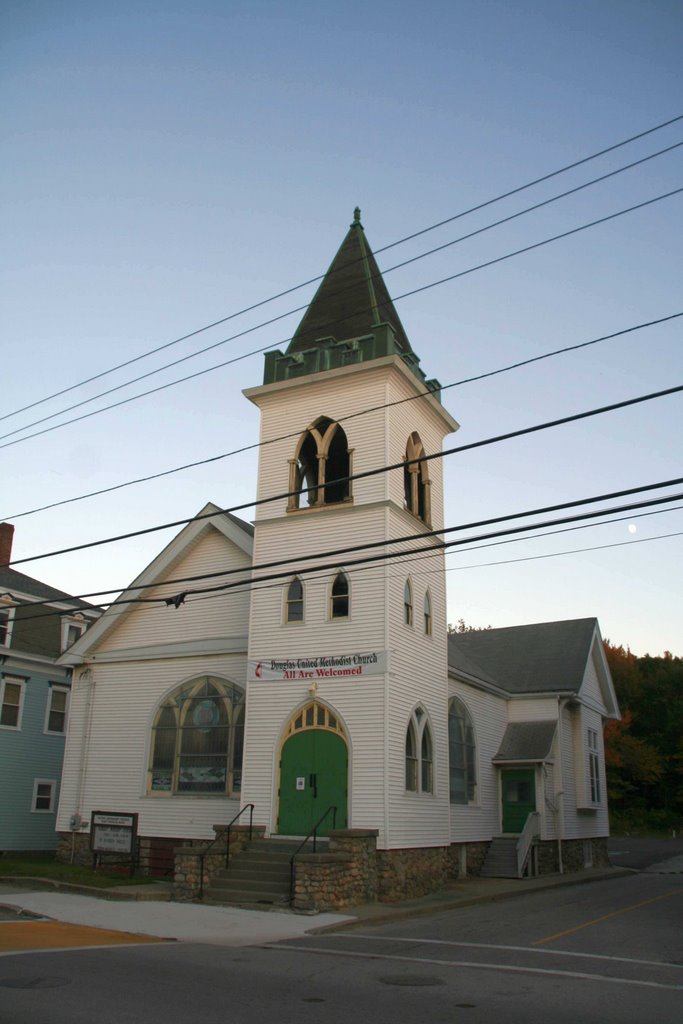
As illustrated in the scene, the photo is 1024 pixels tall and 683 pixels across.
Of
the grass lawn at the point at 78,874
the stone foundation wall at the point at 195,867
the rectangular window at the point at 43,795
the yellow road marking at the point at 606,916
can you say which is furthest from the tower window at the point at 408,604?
the rectangular window at the point at 43,795

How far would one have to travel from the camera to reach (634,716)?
214 feet

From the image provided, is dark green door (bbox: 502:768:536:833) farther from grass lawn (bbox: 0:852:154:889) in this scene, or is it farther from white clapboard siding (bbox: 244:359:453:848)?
grass lawn (bbox: 0:852:154:889)

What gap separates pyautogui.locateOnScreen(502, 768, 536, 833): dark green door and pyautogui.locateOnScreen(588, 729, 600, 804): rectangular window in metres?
4.64

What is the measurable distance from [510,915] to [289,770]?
5823 millimetres

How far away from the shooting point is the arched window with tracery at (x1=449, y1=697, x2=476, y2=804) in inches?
993

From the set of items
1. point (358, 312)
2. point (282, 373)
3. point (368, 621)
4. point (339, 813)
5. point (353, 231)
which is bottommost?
point (339, 813)

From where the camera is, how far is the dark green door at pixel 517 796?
A: 28.4 meters

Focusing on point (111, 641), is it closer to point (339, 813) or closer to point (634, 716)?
point (339, 813)

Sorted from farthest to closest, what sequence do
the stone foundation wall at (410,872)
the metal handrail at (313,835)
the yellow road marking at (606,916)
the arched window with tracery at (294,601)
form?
the arched window with tracery at (294,601), the stone foundation wall at (410,872), the metal handrail at (313,835), the yellow road marking at (606,916)

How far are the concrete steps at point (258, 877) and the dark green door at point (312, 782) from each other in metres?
0.54

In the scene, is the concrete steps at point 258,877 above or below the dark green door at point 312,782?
below

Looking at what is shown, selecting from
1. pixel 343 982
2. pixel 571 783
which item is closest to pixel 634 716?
pixel 571 783

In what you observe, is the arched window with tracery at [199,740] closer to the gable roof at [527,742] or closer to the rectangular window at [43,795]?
the rectangular window at [43,795]

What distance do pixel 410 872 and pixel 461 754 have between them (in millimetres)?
6312
